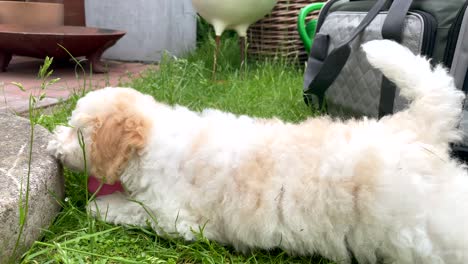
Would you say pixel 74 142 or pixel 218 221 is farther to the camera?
pixel 74 142

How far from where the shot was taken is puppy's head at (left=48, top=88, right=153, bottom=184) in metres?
1.58

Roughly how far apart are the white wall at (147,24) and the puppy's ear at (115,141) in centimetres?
355

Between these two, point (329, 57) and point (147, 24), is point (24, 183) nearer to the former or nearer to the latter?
point (329, 57)

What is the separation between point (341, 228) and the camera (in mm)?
1359

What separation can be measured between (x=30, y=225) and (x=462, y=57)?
1.68 metres

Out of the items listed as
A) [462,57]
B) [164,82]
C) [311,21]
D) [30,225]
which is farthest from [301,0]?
[30,225]

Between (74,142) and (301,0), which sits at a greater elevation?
(301,0)

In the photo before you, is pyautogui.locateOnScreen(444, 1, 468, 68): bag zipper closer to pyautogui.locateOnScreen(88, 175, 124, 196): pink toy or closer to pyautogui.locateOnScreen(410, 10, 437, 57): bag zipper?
pyautogui.locateOnScreen(410, 10, 437, 57): bag zipper

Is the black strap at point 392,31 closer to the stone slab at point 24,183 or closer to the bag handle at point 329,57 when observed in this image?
the bag handle at point 329,57

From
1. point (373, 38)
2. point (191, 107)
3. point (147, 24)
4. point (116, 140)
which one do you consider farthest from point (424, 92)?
point (147, 24)

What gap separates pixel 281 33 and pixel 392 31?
8.26 feet

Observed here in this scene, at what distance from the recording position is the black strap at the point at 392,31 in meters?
2.00

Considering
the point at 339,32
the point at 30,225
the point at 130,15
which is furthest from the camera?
the point at 130,15

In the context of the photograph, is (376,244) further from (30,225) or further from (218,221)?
(30,225)
